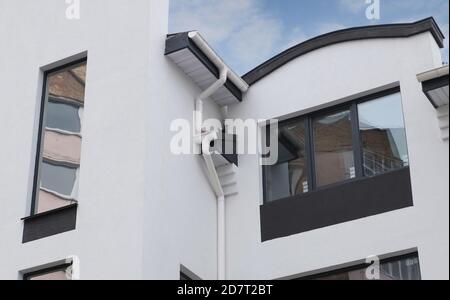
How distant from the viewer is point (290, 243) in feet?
39.0

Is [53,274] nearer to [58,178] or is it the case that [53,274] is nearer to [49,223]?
[49,223]

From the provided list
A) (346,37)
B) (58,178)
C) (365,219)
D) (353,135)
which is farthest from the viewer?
(346,37)

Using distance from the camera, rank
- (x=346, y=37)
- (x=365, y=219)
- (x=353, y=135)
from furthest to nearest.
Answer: (x=346, y=37) → (x=353, y=135) → (x=365, y=219)

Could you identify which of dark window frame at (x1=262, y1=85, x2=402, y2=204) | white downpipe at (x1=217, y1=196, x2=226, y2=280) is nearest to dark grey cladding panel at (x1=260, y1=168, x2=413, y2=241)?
A: dark window frame at (x1=262, y1=85, x2=402, y2=204)

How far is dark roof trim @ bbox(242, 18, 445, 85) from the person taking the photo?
12141 mm

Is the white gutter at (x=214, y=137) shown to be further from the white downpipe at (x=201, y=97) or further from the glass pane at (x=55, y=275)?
the glass pane at (x=55, y=275)

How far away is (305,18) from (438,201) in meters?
4.76

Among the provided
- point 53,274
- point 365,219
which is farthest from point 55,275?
point 365,219

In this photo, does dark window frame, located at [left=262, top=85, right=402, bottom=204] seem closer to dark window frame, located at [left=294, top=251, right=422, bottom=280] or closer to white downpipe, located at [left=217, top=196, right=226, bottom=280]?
white downpipe, located at [left=217, top=196, right=226, bottom=280]

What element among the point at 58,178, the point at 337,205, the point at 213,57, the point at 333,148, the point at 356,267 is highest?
the point at 213,57

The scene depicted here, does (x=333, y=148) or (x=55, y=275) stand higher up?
(x=333, y=148)

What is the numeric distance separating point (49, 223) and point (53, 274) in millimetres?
673

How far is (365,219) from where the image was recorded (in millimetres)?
11438

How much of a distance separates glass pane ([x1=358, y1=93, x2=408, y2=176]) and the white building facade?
2cm
